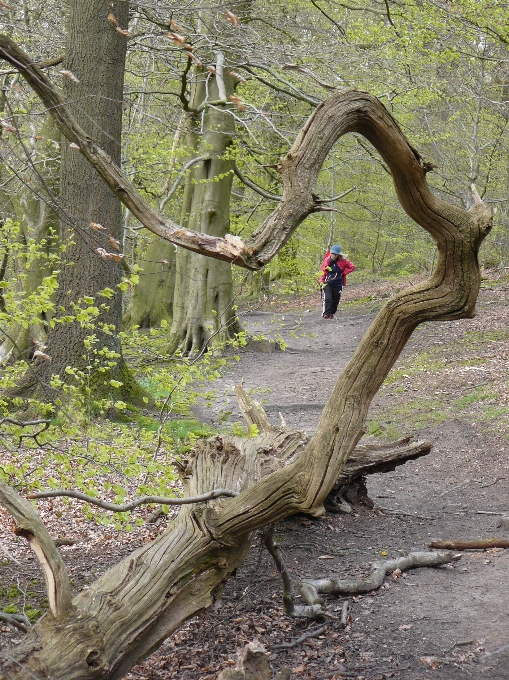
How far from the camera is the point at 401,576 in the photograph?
19.8 feet

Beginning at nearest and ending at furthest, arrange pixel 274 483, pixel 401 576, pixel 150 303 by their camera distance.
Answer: pixel 274 483 → pixel 401 576 → pixel 150 303

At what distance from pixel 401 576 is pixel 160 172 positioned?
1101 centimetres

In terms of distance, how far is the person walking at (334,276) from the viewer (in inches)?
697

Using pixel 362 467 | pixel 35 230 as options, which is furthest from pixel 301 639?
pixel 35 230

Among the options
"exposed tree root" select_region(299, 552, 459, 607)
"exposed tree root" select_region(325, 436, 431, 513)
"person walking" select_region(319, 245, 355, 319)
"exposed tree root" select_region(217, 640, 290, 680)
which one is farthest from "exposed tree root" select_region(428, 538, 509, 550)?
"person walking" select_region(319, 245, 355, 319)

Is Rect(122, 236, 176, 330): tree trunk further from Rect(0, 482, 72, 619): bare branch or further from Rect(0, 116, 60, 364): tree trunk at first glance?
Rect(0, 482, 72, 619): bare branch

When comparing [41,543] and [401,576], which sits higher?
[41,543]

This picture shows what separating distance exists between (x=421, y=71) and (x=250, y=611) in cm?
1388

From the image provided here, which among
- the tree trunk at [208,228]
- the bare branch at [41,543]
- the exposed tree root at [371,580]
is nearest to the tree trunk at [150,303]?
the tree trunk at [208,228]

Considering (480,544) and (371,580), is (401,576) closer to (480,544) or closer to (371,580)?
(371,580)

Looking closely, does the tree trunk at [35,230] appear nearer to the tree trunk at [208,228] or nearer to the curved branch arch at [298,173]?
the tree trunk at [208,228]

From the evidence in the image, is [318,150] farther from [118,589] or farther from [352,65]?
[352,65]

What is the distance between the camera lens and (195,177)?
A: 1789 centimetres

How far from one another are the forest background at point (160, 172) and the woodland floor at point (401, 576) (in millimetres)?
1054
